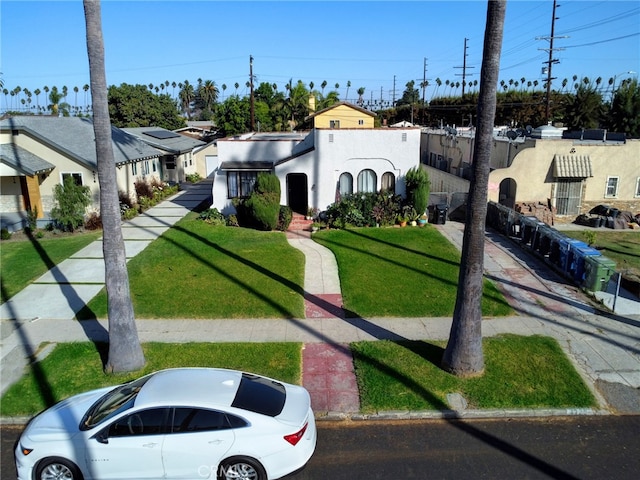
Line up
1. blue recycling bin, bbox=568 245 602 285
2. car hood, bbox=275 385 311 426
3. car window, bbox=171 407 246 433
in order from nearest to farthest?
car window, bbox=171 407 246 433
car hood, bbox=275 385 311 426
blue recycling bin, bbox=568 245 602 285

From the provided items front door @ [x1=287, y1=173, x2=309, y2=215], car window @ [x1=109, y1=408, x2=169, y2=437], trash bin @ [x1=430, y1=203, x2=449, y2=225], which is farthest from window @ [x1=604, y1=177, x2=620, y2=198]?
car window @ [x1=109, y1=408, x2=169, y2=437]

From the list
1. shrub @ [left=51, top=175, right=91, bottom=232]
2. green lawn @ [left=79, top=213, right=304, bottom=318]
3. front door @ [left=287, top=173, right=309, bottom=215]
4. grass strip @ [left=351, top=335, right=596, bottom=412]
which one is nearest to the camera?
grass strip @ [left=351, top=335, right=596, bottom=412]

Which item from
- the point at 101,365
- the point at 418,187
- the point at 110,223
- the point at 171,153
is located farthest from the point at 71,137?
the point at 101,365

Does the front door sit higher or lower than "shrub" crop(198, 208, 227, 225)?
higher

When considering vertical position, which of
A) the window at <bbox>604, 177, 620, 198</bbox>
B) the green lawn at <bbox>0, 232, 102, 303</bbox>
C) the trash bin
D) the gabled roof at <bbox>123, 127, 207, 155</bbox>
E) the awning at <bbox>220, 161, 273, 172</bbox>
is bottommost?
the green lawn at <bbox>0, 232, 102, 303</bbox>

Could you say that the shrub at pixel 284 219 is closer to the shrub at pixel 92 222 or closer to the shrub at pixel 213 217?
the shrub at pixel 213 217

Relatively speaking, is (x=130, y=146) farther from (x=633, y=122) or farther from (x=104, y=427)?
(x=633, y=122)

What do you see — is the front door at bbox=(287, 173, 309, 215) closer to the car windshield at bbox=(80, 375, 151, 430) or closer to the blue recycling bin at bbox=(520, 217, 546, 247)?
the blue recycling bin at bbox=(520, 217, 546, 247)
